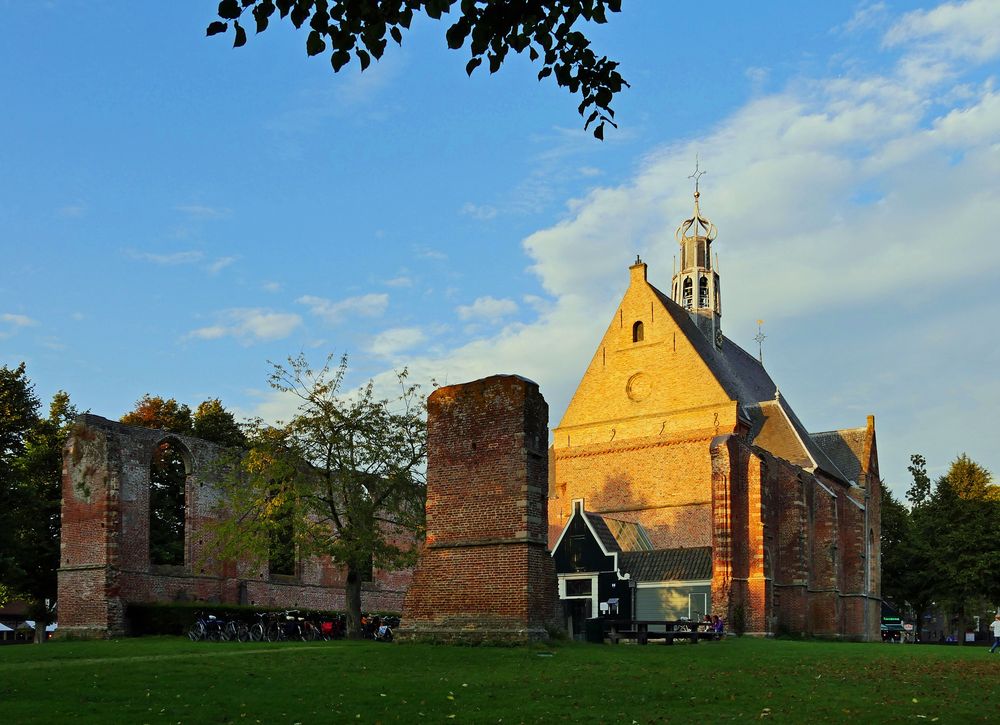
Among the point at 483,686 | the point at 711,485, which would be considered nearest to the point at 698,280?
the point at 711,485

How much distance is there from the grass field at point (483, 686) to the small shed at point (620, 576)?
1776 centimetres

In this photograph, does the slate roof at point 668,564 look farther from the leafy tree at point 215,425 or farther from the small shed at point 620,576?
the leafy tree at point 215,425

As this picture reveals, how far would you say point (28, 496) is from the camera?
1251 inches

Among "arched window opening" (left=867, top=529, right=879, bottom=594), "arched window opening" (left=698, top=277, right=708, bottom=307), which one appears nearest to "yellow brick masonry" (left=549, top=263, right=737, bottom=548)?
"arched window opening" (left=698, top=277, right=708, bottom=307)

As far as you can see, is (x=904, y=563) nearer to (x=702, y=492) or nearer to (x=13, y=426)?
(x=702, y=492)

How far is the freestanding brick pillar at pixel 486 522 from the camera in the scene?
761 inches

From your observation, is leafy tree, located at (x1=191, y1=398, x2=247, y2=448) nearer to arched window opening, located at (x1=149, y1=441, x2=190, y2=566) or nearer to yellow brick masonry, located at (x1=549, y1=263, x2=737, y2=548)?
arched window opening, located at (x1=149, y1=441, x2=190, y2=566)

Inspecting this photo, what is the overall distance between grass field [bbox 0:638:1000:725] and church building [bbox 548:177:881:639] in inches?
662

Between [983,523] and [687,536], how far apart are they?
19.4 meters

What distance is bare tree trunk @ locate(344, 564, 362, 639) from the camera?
2570cm

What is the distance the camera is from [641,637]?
2216 centimetres

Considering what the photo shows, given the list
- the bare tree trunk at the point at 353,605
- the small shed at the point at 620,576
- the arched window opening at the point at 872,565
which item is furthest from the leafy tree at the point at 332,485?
the arched window opening at the point at 872,565

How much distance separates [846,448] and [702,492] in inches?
459

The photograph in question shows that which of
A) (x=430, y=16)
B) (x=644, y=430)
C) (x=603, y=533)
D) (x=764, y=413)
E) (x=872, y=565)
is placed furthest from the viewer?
(x=872, y=565)
